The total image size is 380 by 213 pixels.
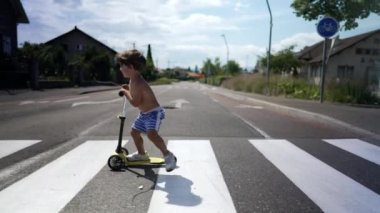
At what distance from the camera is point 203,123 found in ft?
33.5

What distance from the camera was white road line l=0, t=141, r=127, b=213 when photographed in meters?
3.88

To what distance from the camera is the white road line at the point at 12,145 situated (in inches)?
248

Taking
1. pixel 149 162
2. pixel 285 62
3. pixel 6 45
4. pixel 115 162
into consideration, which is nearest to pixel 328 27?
pixel 149 162

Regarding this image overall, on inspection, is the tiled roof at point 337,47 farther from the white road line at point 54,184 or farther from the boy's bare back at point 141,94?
the boy's bare back at point 141,94

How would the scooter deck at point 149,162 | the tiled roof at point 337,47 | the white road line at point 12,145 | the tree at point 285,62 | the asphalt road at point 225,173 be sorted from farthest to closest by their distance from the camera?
1. the tree at point 285,62
2. the tiled roof at point 337,47
3. the white road line at point 12,145
4. the scooter deck at point 149,162
5. the asphalt road at point 225,173

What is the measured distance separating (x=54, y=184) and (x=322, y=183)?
291 centimetres

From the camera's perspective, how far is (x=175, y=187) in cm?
453

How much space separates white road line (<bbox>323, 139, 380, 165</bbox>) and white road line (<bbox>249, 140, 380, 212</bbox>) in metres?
0.86

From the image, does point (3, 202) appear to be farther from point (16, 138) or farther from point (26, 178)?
point (16, 138)

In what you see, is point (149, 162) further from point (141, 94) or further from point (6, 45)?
point (6, 45)

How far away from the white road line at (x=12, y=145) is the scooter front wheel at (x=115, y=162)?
1855 millimetres

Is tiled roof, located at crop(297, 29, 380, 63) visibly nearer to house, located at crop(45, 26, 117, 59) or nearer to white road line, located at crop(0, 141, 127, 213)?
house, located at crop(45, 26, 117, 59)

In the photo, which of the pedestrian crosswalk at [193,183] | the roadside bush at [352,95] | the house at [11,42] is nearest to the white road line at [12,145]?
the pedestrian crosswalk at [193,183]

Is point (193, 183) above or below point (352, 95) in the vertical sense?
below
